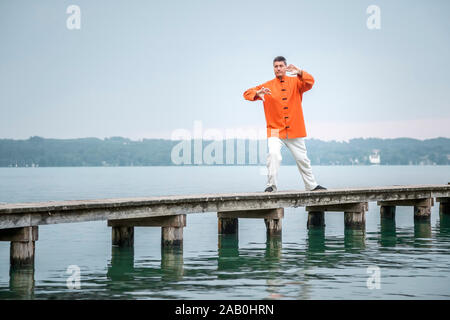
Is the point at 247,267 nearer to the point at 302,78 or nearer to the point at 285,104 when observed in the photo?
the point at 285,104

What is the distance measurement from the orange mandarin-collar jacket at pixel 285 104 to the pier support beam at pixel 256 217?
7.25ft

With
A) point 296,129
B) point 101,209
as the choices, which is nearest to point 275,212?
point 296,129

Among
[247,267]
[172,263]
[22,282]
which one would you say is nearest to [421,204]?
[247,267]

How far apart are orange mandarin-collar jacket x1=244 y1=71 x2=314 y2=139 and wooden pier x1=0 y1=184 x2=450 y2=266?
1433 mm

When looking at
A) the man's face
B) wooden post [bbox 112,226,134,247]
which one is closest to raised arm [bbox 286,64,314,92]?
the man's face

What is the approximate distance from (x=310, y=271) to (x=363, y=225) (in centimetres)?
732

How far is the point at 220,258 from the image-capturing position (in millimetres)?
16047

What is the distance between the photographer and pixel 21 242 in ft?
42.5

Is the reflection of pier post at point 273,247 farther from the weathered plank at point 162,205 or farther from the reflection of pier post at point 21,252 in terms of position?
the reflection of pier post at point 21,252

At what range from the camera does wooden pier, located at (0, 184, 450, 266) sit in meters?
12.9

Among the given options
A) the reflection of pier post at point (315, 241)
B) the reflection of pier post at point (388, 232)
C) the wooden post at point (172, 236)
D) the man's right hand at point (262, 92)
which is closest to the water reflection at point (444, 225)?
the reflection of pier post at point (388, 232)

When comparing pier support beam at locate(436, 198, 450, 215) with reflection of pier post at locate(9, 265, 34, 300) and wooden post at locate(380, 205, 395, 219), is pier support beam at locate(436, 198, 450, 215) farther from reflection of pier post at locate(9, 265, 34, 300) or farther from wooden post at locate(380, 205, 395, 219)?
reflection of pier post at locate(9, 265, 34, 300)

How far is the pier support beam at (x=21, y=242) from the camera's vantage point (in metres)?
12.8
